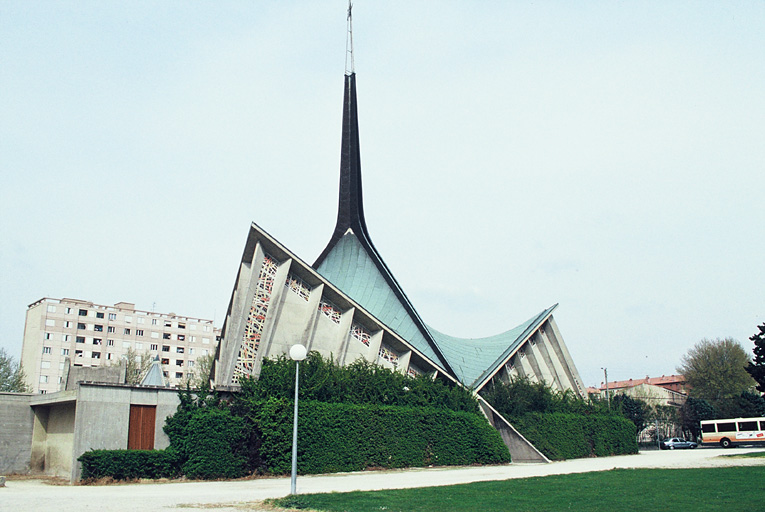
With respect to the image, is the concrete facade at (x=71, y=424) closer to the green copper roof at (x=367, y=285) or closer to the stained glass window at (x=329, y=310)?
the stained glass window at (x=329, y=310)

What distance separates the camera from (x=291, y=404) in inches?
880

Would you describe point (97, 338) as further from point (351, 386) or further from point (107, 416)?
point (107, 416)

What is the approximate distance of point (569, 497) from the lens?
43.8ft

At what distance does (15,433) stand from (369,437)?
1288 cm

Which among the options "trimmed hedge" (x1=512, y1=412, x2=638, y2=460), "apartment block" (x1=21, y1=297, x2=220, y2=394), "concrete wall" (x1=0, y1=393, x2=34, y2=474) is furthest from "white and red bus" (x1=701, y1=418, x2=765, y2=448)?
"apartment block" (x1=21, y1=297, x2=220, y2=394)

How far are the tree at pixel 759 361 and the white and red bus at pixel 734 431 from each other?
28.7 feet

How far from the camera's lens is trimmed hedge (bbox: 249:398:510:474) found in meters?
21.9

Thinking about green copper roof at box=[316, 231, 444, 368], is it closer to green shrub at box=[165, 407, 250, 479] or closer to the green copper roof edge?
the green copper roof edge

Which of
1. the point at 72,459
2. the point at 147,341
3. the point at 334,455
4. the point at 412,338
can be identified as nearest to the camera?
the point at 72,459

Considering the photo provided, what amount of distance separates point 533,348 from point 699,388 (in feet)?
136

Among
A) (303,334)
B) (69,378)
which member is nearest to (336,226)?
(303,334)

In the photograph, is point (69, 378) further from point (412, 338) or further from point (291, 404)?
point (412, 338)

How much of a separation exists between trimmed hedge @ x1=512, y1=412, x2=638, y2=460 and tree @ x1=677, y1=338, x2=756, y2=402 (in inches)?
1521

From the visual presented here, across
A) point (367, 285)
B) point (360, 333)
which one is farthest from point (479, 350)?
point (360, 333)
